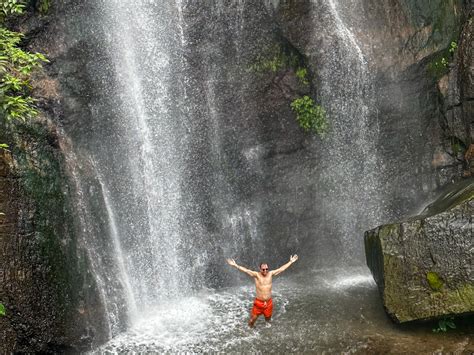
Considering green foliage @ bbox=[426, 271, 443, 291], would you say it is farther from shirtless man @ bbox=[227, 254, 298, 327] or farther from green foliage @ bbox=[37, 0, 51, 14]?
green foliage @ bbox=[37, 0, 51, 14]

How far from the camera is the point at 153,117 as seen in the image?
11.5 metres

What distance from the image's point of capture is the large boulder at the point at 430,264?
8.58m

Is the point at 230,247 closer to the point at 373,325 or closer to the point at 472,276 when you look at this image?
the point at 373,325

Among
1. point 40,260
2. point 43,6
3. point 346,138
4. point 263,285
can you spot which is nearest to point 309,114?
point 346,138

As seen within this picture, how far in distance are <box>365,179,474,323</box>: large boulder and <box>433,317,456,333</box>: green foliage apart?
0.37 metres

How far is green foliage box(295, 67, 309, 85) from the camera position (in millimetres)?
12227

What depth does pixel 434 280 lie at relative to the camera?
873 centimetres

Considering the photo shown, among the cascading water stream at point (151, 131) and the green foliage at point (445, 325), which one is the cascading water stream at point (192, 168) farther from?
the green foliage at point (445, 325)

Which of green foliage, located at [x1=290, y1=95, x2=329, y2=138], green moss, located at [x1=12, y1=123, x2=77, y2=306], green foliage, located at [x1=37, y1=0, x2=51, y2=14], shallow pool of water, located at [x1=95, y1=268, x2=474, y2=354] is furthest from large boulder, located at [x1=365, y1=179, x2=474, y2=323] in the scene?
green foliage, located at [x1=37, y1=0, x2=51, y2=14]

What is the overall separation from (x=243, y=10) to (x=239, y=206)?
4810 mm

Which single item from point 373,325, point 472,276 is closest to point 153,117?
point 373,325

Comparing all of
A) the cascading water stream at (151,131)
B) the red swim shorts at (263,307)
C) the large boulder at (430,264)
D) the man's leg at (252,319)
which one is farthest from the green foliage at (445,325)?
the cascading water stream at (151,131)

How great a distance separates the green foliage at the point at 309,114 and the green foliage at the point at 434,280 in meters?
4.86

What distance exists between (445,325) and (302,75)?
6571mm
